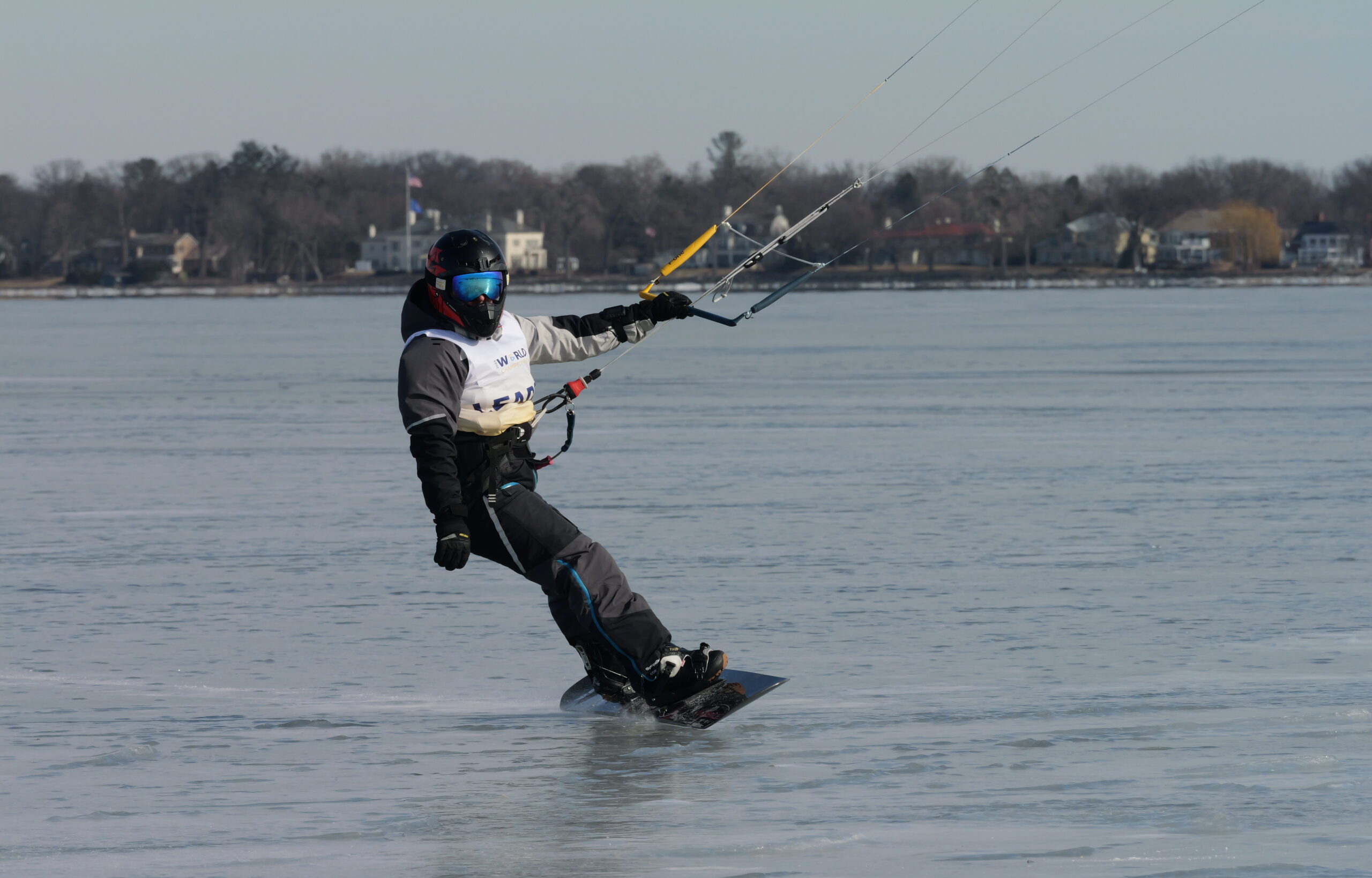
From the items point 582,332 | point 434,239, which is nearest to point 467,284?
point 582,332

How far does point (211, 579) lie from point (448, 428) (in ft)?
12.3

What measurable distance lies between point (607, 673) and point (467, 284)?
4.58 ft

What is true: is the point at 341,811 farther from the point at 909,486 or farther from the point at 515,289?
the point at 515,289

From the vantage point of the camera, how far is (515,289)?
12438 cm

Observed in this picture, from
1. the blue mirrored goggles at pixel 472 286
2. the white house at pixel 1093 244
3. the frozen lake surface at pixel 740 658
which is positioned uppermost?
the white house at pixel 1093 244

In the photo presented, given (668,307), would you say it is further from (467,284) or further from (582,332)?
(467,284)

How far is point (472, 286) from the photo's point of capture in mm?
5836

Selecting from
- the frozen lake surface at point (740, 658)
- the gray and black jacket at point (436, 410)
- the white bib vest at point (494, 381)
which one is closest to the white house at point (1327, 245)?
the frozen lake surface at point (740, 658)

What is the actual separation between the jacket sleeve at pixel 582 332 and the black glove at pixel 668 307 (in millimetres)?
23

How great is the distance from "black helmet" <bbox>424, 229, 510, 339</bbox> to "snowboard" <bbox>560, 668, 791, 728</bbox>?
1.34 m

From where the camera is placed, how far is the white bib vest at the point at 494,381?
19.2ft

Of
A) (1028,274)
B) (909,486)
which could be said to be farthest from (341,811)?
(1028,274)

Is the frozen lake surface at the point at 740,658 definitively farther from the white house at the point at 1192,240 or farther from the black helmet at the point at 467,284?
the white house at the point at 1192,240

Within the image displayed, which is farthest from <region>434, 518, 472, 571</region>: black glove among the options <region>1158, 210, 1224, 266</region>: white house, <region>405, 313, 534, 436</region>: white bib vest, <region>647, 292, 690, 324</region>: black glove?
<region>1158, 210, 1224, 266</region>: white house
